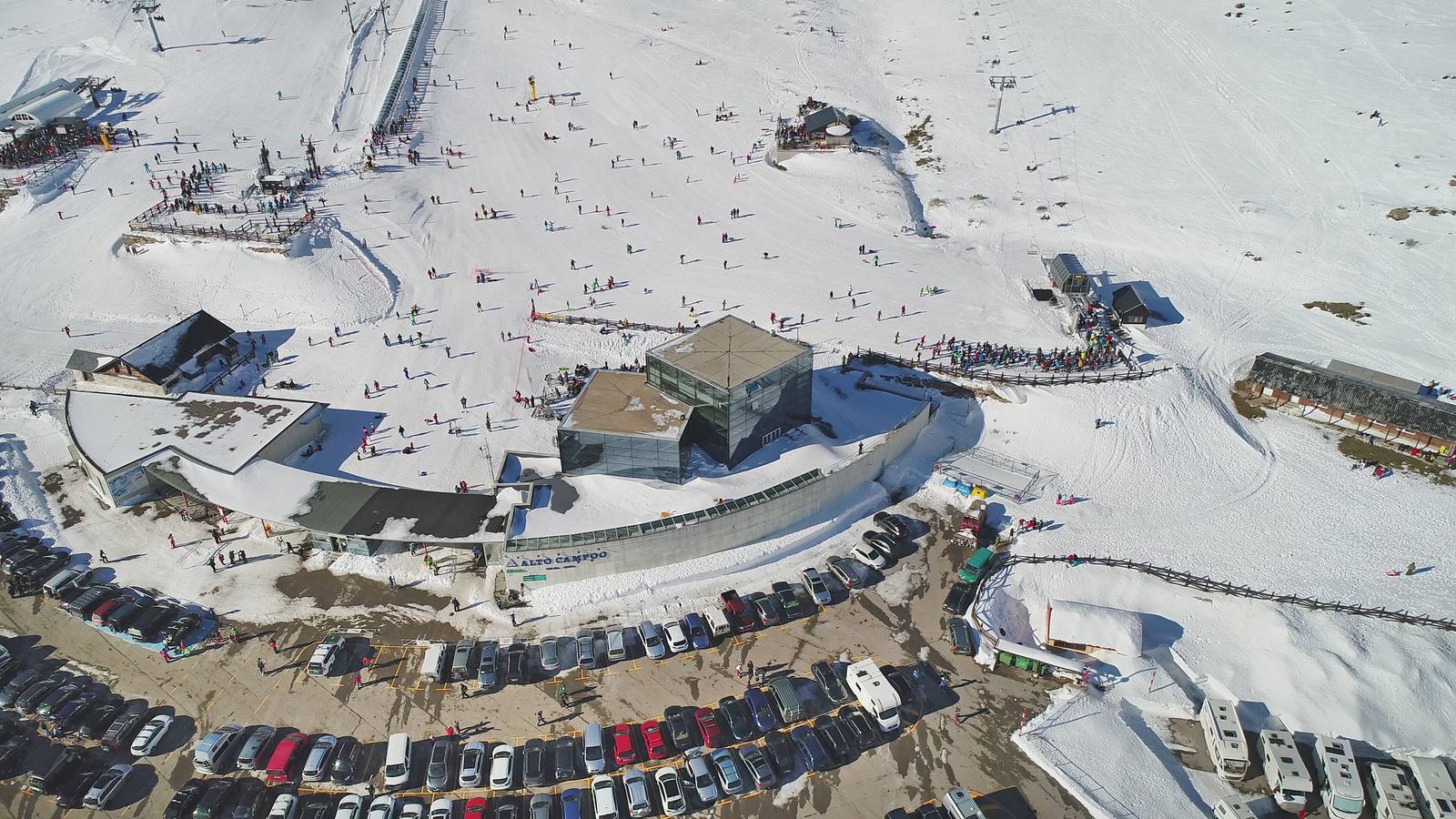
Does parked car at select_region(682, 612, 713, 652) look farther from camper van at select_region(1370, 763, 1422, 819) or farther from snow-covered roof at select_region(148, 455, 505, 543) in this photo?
camper van at select_region(1370, 763, 1422, 819)

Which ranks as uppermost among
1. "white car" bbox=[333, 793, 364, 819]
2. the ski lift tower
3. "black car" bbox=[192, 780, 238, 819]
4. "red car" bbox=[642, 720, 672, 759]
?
the ski lift tower

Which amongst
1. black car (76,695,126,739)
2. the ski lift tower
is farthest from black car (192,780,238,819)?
the ski lift tower

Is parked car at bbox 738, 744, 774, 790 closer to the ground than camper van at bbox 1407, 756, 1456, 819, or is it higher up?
closer to the ground

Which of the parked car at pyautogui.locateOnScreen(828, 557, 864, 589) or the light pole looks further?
the light pole

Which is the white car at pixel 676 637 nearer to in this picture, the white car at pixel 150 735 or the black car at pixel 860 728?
the black car at pixel 860 728

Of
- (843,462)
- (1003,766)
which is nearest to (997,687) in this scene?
(1003,766)

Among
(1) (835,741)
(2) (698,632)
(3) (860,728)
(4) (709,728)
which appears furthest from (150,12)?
(3) (860,728)

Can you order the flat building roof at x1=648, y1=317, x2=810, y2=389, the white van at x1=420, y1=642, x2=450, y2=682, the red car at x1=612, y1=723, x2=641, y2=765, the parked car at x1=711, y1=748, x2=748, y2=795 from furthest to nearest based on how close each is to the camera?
the flat building roof at x1=648, y1=317, x2=810, y2=389
the white van at x1=420, y1=642, x2=450, y2=682
the red car at x1=612, y1=723, x2=641, y2=765
the parked car at x1=711, y1=748, x2=748, y2=795
